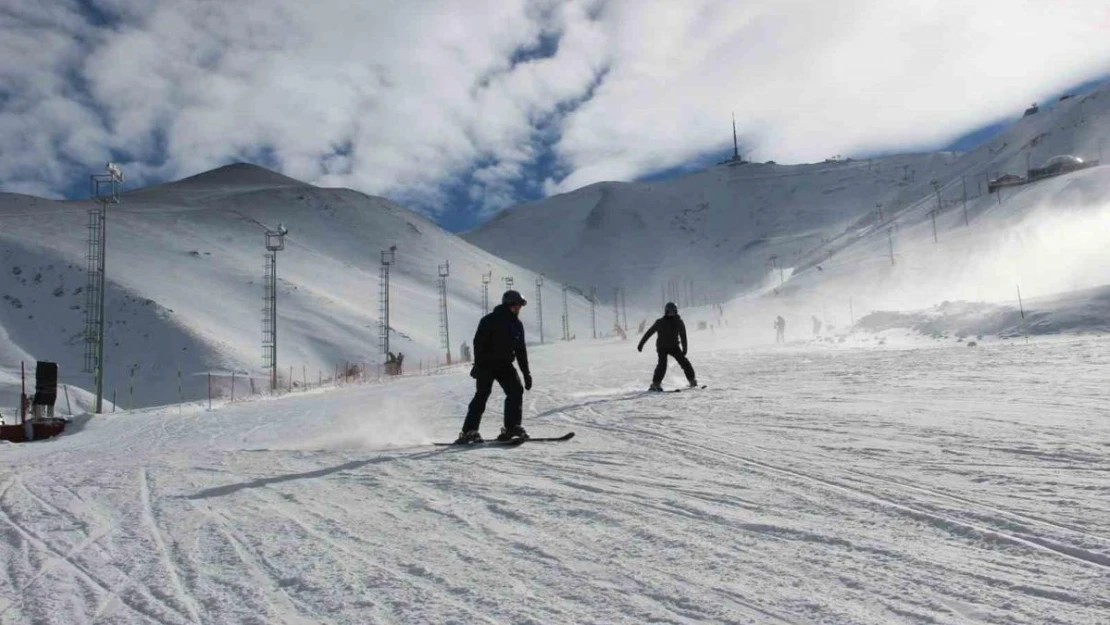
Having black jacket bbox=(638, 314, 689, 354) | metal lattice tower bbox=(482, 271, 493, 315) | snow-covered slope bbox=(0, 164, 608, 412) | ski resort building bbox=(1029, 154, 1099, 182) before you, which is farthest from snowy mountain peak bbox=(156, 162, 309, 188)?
black jacket bbox=(638, 314, 689, 354)

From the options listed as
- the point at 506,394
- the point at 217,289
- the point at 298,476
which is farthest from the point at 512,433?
the point at 217,289

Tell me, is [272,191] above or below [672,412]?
above

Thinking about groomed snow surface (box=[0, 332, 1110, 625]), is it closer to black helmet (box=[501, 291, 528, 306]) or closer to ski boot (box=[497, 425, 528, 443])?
ski boot (box=[497, 425, 528, 443])

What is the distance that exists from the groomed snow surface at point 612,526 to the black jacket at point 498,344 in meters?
1.17

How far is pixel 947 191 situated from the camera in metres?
155

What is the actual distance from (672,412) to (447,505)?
565 centimetres

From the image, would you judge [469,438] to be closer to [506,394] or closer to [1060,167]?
[506,394]

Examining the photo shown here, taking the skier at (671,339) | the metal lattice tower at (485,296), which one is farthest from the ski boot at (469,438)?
the metal lattice tower at (485,296)

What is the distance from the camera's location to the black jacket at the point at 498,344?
8.61 meters

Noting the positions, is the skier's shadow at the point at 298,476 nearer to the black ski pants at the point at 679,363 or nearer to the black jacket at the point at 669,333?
the black ski pants at the point at 679,363

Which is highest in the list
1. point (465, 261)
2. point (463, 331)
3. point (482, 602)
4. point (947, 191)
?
point (947, 191)

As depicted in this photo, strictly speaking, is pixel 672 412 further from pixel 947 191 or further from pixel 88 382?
pixel 947 191

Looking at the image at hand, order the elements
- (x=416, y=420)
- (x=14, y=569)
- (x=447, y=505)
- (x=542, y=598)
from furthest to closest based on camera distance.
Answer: (x=416, y=420), (x=447, y=505), (x=14, y=569), (x=542, y=598)

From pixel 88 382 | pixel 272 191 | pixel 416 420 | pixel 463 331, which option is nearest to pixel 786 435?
pixel 416 420
